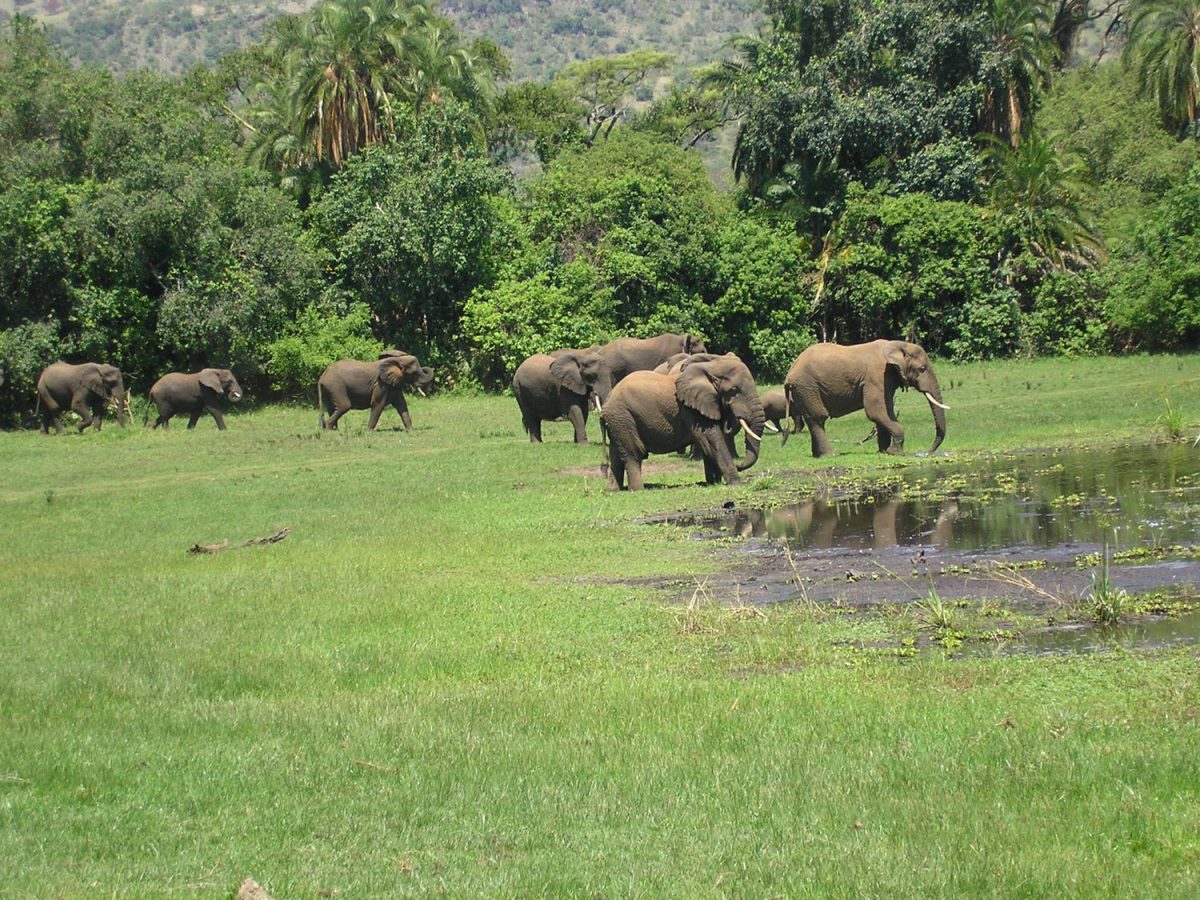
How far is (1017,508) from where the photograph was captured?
17.9m

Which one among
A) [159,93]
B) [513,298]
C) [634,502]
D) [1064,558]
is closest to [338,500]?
[634,502]

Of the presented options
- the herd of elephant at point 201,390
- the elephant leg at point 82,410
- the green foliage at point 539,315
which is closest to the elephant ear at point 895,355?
the herd of elephant at point 201,390

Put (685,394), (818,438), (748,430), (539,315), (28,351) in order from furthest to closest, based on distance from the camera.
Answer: (539,315) < (28,351) < (818,438) < (748,430) < (685,394)

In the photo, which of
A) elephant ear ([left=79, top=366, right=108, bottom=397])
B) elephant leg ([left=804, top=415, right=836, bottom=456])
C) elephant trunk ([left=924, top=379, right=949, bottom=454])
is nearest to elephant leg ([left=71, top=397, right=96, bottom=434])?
elephant ear ([left=79, top=366, right=108, bottom=397])

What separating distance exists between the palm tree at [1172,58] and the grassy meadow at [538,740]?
136 feet

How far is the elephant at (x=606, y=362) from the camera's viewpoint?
31516mm

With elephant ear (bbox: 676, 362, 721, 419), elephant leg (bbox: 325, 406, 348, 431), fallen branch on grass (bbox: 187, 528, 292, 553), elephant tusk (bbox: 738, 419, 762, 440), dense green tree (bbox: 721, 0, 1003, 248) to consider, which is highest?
dense green tree (bbox: 721, 0, 1003, 248)

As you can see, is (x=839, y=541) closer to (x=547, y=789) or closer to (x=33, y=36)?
(x=547, y=789)

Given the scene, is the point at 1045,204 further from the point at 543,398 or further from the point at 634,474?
the point at 634,474

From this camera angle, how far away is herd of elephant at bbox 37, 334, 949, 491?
73.4 feet

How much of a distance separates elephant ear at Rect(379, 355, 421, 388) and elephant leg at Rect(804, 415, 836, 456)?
13240mm

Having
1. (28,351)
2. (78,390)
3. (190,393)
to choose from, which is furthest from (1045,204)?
(28,351)

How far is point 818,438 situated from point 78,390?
23.8 metres

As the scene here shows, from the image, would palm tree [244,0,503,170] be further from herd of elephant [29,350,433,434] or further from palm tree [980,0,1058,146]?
palm tree [980,0,1058,146]
